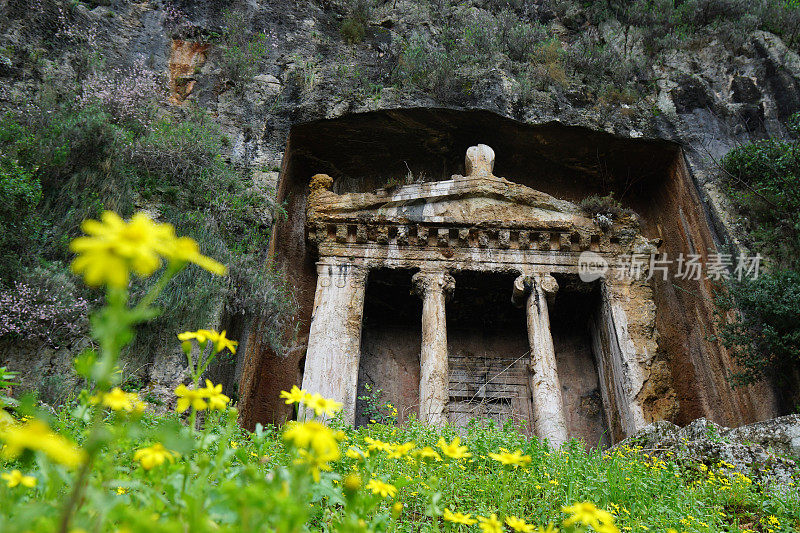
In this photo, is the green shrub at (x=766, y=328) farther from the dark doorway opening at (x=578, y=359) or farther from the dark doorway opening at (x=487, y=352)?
the dark doorway opening at (x=487, y=352)

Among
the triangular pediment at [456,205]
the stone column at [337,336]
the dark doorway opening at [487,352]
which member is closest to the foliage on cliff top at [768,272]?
the triangular pediment at [456,205]

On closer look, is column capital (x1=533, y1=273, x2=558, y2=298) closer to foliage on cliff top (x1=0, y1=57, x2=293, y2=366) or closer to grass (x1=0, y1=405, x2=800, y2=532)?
grass (x1=0, y1=405, x2=800, y2=532)

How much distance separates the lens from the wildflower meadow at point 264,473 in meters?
1.05

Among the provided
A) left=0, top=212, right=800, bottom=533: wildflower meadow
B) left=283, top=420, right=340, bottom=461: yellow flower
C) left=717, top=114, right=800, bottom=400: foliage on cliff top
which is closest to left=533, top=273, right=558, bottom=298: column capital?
left=717, top=114, right=800, bottom=400: foliage on cliff top

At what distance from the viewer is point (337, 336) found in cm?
773

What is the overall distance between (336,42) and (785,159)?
8653mm

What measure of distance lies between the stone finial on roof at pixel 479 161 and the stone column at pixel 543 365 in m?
2.07

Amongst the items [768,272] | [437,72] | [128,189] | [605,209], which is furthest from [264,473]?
[437,72]

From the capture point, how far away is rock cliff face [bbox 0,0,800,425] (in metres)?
8.99

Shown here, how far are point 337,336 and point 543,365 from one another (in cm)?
296

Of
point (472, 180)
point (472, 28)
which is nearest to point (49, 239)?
point (472, 180)

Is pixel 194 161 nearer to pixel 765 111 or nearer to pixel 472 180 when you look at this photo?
pixel 472 180

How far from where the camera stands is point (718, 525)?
3.58 metres

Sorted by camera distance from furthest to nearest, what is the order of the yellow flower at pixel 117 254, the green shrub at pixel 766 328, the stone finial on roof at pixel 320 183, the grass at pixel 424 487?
1. the stone finial on roof at pixel 320 183
2. the green shrub at pixel 766 328
3. the grass at pixel 424 487
4. the yellow flower at pixel 117 254
